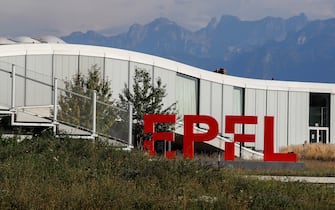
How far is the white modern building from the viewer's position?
42.9 m

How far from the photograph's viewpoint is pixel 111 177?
1545cm

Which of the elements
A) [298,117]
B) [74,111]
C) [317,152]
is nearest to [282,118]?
[298,117]

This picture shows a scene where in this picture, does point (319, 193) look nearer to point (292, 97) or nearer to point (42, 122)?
point (42, 122)

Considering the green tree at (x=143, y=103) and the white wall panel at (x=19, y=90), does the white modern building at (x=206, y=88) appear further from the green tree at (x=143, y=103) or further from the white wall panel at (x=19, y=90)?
the white wall panel at (x=19, y=90)

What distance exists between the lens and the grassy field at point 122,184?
12719 mm

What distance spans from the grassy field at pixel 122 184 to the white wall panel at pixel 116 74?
25291 millimetres

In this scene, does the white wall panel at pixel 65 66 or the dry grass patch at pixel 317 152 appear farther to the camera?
the white wall panel at pixel 65 66

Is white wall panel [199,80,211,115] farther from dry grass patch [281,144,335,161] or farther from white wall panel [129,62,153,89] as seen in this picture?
dry grass patch [281,144,335,161]

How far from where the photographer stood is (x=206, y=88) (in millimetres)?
51719

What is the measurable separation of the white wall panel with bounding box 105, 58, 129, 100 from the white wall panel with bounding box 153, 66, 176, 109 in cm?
259

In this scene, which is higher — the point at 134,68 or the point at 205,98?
the point at 134,68

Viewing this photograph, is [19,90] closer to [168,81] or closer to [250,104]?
[168,81]

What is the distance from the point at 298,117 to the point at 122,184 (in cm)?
4542

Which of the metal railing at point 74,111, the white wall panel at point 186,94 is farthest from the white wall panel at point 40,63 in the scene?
the metal railing at point 74,111
